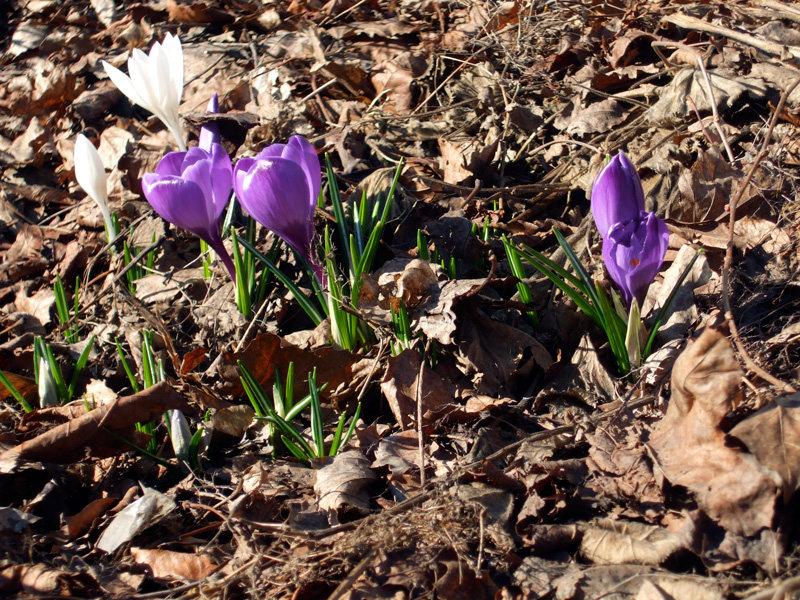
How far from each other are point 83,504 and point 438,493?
43.2 inches

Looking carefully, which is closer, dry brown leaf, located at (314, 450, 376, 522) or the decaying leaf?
dry brown leaf, located at (314, 450, 376, 522)

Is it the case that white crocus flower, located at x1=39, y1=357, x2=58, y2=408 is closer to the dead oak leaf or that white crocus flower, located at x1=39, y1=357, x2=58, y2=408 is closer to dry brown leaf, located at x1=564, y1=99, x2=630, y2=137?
the dead oak leaf

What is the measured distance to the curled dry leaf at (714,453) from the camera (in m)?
1.27

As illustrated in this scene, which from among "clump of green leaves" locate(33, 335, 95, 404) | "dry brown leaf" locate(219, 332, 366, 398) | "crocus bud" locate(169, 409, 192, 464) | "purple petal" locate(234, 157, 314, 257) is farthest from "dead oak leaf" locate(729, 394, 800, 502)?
"clump of green leaves" locate(33, 335, 95, 404)

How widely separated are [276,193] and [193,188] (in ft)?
1.02

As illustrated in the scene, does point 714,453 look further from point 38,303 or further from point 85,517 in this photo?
point 38,303

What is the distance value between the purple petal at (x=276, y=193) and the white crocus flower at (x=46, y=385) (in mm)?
990

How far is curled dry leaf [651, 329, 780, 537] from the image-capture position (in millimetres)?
1272

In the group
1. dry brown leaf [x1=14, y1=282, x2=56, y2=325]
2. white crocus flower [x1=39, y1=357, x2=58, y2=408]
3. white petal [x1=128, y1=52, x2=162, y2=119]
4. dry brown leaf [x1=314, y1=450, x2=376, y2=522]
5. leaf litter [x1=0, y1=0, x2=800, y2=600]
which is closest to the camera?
leaf litter [x1=0, y1=0, x2=800, y2=600]

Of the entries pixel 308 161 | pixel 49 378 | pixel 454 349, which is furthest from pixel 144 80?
pixel 454 349

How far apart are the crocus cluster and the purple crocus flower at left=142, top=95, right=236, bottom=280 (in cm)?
118

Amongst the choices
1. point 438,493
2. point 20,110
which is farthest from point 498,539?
point 20,110

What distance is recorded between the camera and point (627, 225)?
5.92ft

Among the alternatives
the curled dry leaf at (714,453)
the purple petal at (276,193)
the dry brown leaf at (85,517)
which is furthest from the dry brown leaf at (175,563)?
the curled dry leaf at (714,453)
